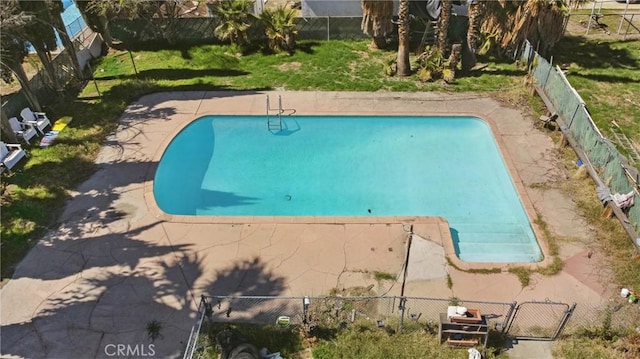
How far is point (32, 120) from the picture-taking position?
18391 millimetres

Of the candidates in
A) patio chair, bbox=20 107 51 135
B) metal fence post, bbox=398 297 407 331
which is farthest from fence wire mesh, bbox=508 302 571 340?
patio chair, bbox=20 107 51 135

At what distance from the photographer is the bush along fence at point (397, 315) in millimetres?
11172

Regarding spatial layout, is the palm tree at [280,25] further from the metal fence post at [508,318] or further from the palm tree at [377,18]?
the metal fence post at [508,318]

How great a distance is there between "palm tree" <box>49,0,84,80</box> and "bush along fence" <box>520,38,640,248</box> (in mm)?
20390

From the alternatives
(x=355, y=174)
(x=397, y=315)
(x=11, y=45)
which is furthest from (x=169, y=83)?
(x=397, y=315)

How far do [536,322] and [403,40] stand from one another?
13699 mm

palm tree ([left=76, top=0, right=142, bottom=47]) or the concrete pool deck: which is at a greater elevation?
palm tree ([left=76, top=0, right=142, bottom=47])

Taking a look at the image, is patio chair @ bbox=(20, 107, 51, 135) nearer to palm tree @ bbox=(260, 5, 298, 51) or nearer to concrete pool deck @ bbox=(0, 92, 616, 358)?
concrete pool deck @ bbox=(0, 92, 616, 358)

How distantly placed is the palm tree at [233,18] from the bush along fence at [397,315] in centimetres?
1606

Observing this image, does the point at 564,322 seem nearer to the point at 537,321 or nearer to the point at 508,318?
the point at 537,321

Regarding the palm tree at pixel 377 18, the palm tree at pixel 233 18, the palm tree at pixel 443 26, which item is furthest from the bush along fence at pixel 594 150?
the palm tree at pixel 233 18

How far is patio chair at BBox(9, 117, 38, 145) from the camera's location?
57.6 feet

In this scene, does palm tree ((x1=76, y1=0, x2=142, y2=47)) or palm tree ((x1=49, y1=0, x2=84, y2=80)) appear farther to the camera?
palm tree ((x1=76, y1=0, x2=142, y2=47))

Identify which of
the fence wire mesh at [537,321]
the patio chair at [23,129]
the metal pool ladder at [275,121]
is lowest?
the fence wire mesh at [537,321]
